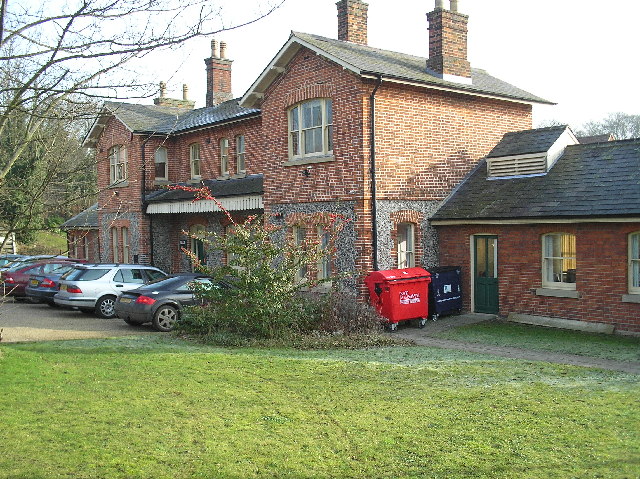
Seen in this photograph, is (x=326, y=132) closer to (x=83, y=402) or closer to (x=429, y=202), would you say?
(x=429, y=202)

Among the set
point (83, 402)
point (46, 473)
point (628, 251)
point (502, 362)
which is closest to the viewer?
point (46, 473)

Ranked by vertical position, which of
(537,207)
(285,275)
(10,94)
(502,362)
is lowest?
(502,362)

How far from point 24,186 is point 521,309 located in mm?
12722

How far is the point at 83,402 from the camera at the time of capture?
883 cm

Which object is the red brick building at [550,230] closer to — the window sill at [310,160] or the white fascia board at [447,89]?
the white fascia board at [447,89]

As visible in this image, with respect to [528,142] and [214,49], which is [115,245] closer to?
[214,49]

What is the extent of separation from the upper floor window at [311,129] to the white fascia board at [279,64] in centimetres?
125

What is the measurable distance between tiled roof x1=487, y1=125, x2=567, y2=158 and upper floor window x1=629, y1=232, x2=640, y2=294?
4.05 m

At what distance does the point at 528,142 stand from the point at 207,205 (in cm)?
1116

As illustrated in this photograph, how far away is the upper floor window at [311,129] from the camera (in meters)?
18.5

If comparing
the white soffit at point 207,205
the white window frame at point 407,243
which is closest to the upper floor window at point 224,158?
the white soffit at point 207,205

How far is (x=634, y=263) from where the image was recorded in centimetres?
1484

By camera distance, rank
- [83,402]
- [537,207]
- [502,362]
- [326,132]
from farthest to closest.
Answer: [326,132] → [537,207] → [502,362] → [83,402]

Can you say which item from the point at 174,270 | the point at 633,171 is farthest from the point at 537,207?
the point at 174,270
